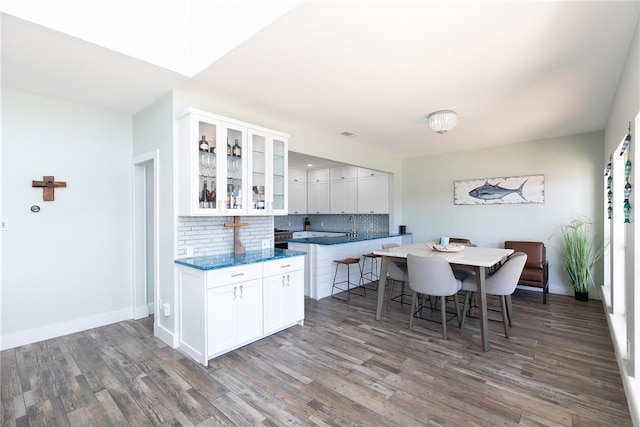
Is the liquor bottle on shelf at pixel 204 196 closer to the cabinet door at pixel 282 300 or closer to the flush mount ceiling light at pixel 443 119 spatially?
the cabinet door at pixel 282 300

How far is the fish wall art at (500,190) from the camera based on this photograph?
5045 mm

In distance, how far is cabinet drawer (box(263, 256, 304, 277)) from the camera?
317cm

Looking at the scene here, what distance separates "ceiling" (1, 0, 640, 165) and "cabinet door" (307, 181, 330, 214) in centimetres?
347

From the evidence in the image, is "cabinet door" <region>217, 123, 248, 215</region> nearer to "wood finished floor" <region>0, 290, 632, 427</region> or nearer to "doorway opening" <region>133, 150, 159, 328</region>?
"doorway opening" <region>133, 150, 159, 328</region>

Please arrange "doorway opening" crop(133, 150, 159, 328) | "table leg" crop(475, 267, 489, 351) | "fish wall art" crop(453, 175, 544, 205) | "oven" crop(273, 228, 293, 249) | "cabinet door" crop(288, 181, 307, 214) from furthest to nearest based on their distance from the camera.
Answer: "cabinet door" crop(288, 181, 307, 214) < "oven" crop(273, 228, 293, 249) < "fish wall art" crop(453, 175, 544, 205) < "doorway opening" crop(133, 150, 159, 328) < "table leg" crop(475, 267, 489, 351)

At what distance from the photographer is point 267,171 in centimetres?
348

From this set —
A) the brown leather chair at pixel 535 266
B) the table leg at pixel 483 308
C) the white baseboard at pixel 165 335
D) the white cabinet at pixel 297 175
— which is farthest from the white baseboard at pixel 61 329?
the brown leather chair at pixel 535 266

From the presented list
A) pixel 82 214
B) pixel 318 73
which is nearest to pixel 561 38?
pixel 318 73

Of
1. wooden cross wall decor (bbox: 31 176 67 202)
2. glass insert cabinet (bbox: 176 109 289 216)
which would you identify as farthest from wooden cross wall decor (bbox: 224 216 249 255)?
wooden cross wall decor (bbox: 31 176 67 202)

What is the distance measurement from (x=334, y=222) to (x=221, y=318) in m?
5.14

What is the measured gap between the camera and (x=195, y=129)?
9.50 ft

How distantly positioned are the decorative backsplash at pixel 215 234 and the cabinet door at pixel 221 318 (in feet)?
2.11

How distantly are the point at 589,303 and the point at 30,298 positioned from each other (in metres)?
6.79

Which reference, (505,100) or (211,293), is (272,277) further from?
(505,100)
